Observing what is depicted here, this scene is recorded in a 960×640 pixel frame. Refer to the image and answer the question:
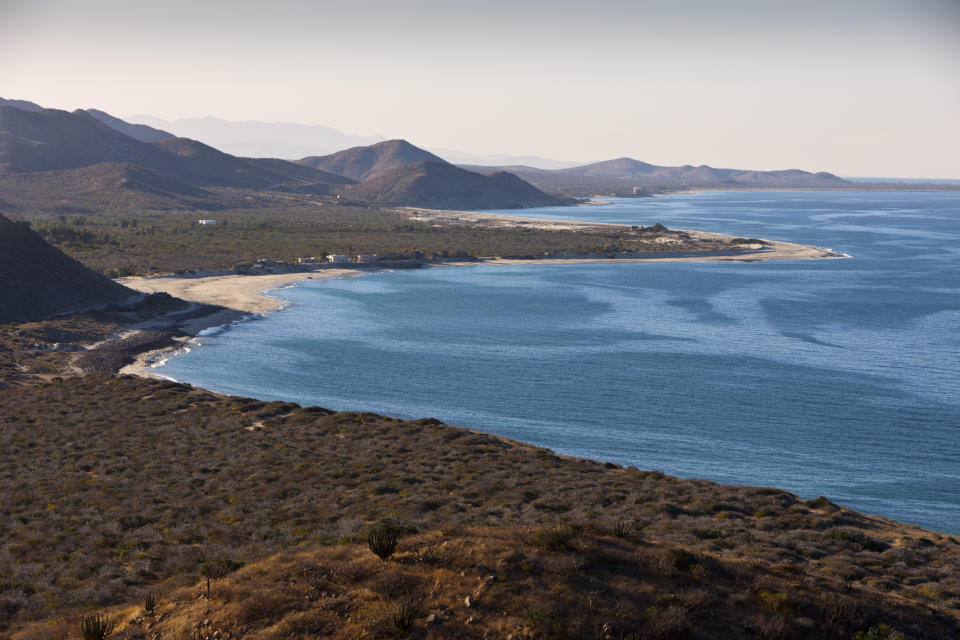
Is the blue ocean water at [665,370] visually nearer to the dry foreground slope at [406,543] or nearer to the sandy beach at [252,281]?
the sandy beach at [252,281]

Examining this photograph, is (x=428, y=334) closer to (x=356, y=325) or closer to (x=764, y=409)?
(x=356, y=325)

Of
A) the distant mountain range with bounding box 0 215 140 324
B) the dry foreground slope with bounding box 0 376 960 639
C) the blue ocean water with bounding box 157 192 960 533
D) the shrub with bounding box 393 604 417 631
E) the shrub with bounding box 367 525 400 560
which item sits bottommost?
the blue ocean water with bounding box 157 192 960 533

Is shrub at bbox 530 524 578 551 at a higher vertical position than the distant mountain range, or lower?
lower

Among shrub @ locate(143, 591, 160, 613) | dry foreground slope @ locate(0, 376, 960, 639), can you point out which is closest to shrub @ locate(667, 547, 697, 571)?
dry foreground slope @ locate(0, 376, 960, 639)

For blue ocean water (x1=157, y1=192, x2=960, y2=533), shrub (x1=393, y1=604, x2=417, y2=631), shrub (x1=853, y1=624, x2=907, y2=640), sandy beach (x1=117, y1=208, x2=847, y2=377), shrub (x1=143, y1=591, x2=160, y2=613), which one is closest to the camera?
shrub (x1=393, y1=604, x2=417, y2=631)

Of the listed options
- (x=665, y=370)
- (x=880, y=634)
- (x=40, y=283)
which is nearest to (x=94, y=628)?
(x=880, y=634)

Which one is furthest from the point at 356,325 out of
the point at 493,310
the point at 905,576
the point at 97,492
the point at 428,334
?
the point at 905,576

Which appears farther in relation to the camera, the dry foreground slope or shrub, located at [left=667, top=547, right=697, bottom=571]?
shrub, located at [left=667, top=547, right=697, bottom=571]

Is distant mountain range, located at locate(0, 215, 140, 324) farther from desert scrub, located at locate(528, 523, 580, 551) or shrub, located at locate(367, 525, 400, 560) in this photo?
desert scrub, located at locate(528, 523, 580, 551)
